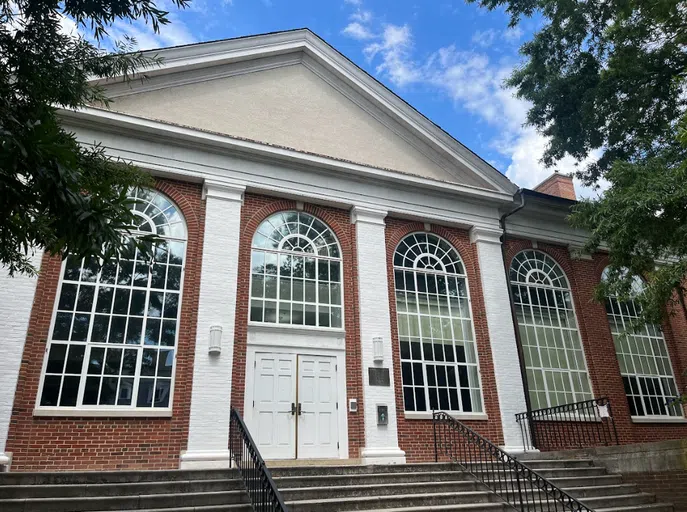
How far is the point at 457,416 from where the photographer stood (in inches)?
444

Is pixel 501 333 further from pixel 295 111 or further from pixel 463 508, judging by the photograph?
pixel 295 111

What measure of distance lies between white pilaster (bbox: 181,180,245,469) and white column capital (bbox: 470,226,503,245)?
583 centimetres

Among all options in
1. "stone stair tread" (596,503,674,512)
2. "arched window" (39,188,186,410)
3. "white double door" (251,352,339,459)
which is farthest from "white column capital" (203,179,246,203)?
"stone stair tread" (596,503,674,512)

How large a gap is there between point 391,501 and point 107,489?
3.73 meters

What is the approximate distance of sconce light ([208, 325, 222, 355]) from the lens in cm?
974

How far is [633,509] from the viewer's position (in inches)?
332

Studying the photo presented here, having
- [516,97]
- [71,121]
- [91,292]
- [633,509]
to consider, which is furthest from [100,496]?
[516,97]

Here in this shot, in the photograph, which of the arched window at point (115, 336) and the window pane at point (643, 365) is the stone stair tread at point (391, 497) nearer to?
the arched window at point (115, 336)

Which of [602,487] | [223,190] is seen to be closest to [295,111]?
[223,190]

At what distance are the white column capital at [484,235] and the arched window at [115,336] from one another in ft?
23.3

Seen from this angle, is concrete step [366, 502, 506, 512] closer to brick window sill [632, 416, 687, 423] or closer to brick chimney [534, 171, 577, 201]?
brick window sill [632, 416, 687, 423]

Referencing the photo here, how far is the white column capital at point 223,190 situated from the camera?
11.1 m

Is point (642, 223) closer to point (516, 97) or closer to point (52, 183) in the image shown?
point (516, 97)

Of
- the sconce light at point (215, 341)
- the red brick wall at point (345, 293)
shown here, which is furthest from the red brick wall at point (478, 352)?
the sconce light at point (215, 341)
